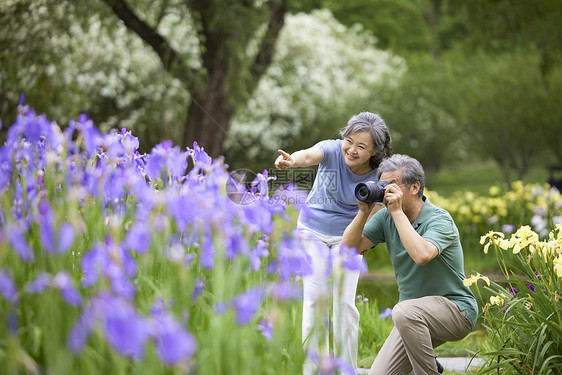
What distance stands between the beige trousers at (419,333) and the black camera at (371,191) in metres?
0.49

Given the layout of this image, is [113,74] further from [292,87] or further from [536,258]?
[536,258]

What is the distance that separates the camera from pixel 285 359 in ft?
7.32

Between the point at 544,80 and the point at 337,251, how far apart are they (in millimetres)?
10348

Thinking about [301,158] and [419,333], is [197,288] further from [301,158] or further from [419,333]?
[301,158]

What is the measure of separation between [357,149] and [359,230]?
1.65 feet

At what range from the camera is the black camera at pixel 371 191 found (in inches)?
111

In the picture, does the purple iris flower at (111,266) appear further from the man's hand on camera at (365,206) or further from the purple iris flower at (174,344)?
the man's hand on camera at (365,206)

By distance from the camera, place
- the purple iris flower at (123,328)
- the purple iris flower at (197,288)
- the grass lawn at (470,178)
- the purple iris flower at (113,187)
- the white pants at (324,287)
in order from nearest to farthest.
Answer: the purple iris flower at (123,328)
the purple iris flower at (197,288)
the purple iris flower at (113,187)
the white pants at (324,287)
the grass lawn at (470,178)

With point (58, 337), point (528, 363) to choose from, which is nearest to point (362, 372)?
point (528, 363)

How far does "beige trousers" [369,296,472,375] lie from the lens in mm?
2777

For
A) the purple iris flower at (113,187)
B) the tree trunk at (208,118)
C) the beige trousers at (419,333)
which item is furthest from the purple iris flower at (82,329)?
the tree trunk at (208,118)

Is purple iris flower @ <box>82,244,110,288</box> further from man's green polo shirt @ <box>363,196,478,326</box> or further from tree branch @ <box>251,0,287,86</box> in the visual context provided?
tree branch @ <box>251,0,287,86</box>

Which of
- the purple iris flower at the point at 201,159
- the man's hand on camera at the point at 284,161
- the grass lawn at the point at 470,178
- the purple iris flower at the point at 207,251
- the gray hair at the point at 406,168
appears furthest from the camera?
the grass lawn at the point at 470,178

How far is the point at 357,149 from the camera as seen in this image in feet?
10.9
